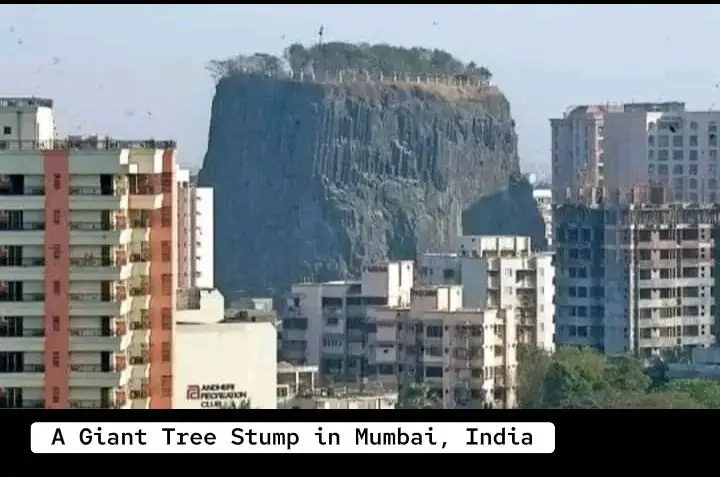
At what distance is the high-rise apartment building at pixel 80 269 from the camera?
171 inches

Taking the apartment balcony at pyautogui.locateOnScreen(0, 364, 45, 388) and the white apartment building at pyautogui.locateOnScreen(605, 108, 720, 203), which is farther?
the white apartment building at pyautogui.locateOnScreen(605, 108, 720, 203)

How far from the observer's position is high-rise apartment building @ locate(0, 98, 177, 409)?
171 inches

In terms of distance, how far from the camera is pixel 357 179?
980 centimetres

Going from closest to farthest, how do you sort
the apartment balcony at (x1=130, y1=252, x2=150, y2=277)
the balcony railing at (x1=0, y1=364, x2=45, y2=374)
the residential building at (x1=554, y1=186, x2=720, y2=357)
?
the balcony railing at (x1=0, y1=364, x2=45, y2=374) < the apartment balcony at (x1=130, y1=252, x2=150, y2=277) < the residential building at (x1=554, y1=186, x2=720, y2=357)

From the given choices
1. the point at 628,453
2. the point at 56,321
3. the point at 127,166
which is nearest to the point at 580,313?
the point at 127,166

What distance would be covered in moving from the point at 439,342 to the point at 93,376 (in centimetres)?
268

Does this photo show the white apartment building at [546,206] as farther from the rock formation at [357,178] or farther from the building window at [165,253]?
the building window at [165,253]

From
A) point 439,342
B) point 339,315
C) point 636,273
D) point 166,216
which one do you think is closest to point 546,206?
point 636,273

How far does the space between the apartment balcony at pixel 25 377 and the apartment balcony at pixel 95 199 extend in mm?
719
